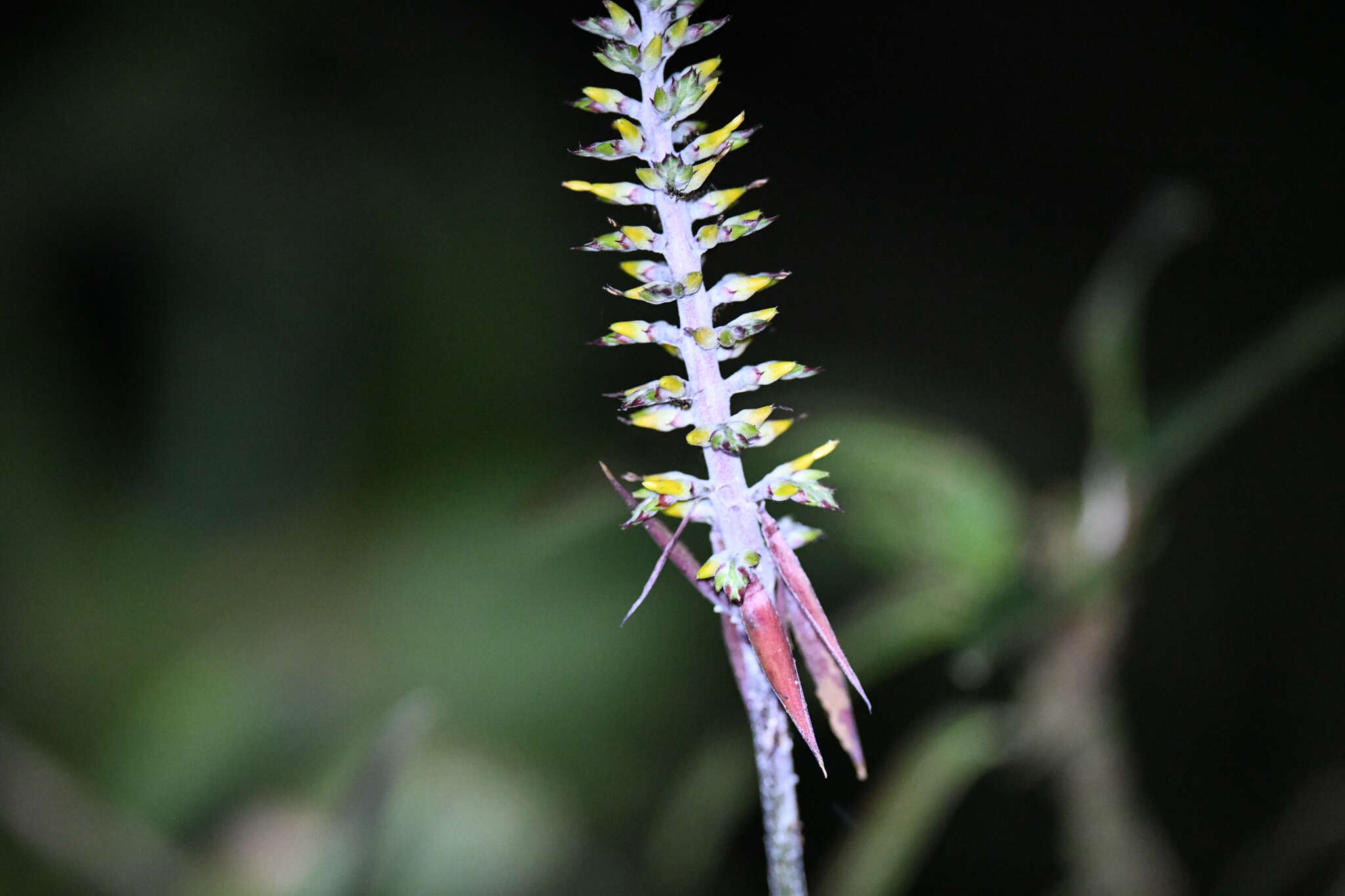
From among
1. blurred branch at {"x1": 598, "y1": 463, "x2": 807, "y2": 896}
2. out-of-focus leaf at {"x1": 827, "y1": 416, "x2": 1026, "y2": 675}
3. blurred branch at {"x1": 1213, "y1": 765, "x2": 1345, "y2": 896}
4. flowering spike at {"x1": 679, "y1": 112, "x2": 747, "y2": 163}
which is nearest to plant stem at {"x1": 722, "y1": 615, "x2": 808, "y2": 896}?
blurred branch at {"x1": 598, "y1": 463, "x2": 807, "y2": 896}

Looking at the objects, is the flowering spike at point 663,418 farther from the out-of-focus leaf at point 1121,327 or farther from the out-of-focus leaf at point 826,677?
the out-of-focus leaf at point 1121,327

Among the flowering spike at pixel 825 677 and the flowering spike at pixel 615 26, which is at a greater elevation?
the flowering spike at pixel 615 26

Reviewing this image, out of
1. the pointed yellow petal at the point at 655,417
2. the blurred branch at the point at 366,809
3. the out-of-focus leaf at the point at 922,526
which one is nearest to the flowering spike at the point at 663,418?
the pointed yellow petal at the point at 655,417

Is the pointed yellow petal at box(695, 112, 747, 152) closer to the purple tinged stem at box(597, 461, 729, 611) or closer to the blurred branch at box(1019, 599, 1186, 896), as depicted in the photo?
the purple tinged stem at box(597, 461, 729, 611)

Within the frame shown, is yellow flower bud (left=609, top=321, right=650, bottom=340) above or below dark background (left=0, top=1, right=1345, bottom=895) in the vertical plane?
below

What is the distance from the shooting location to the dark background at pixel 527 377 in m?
0.71

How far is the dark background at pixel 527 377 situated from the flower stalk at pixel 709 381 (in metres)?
0.37

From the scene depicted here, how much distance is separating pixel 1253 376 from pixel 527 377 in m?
0.57

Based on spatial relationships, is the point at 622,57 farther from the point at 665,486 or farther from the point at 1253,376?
the point at 1253,376

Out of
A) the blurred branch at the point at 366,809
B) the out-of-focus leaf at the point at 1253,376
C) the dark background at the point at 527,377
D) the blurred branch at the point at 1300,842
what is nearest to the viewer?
the blurred branch at the point at 366,809

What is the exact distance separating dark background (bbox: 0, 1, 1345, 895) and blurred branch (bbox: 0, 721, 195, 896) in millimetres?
18

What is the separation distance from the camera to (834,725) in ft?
0.77

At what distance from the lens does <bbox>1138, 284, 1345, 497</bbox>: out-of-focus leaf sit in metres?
0.46

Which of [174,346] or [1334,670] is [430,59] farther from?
[1334,670]
